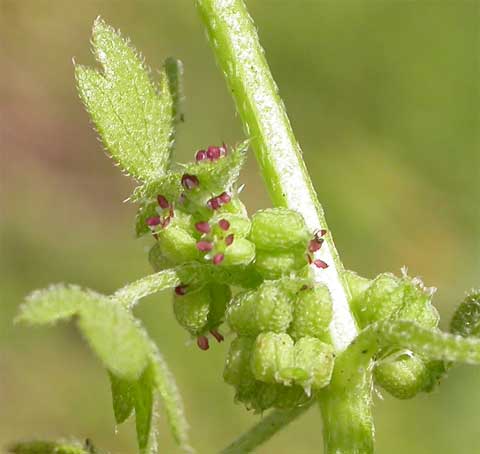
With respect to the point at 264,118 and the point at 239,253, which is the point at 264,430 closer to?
the point at 239,253

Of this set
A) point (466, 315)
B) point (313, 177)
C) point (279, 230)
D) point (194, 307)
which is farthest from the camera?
point (313, 177)

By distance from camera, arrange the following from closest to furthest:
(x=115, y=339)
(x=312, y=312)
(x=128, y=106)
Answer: (x=115, y=339) < (x=312, y=312) < (x=128, y=106)

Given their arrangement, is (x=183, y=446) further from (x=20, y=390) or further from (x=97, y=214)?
(x=97, y=214)

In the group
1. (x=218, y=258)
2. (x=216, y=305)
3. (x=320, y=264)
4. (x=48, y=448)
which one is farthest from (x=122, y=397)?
(x=320, y=264)

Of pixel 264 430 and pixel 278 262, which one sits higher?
pixel 278 262

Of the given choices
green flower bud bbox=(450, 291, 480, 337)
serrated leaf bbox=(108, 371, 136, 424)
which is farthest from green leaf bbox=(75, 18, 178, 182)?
green flower bud bbox=(450, 291, 480, 337)

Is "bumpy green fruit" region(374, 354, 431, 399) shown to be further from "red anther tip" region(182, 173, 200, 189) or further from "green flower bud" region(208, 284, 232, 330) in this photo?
"red anther tip" region(182, 173, 200, 189)

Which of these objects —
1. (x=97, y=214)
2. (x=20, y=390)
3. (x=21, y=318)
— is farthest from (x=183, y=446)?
(x=97, y=214)
